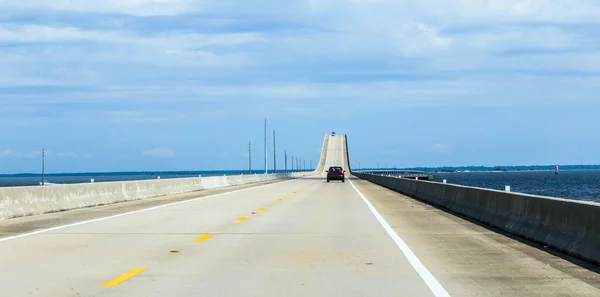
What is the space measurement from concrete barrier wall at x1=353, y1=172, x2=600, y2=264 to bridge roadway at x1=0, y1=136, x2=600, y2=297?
40 cm

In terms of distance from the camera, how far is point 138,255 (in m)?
14.1

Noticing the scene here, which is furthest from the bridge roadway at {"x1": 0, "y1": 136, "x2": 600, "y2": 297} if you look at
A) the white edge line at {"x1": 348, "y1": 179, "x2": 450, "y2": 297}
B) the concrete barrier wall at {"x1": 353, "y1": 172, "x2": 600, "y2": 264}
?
the concrete barrier wall at {"x1": 353, "y1": 172, "x2": 600, "y2": 264}

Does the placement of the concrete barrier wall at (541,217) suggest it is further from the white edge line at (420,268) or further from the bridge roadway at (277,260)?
the white edge line at (420,268)

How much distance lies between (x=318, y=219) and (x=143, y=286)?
13.0 meters

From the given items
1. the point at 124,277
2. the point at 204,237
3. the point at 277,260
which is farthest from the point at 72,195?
the point at 124,277

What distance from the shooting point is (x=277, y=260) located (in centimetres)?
1338

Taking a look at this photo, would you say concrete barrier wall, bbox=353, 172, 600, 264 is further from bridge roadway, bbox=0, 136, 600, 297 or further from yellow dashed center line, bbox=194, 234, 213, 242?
yellow dashed center line, bbox=194, 234, 213, 242

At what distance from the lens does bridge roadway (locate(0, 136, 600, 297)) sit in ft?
34.3

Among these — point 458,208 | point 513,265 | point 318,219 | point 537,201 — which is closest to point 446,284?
point 513,265

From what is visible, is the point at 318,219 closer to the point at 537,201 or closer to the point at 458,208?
the point at 458,208

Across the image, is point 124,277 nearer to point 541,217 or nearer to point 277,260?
point 277,260

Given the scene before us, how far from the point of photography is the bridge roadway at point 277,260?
34.3 feet

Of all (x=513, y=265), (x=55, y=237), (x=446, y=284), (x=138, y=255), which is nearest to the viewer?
(x=446, y=284)

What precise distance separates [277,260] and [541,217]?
583cm
